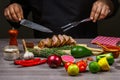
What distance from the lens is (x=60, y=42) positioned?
4.34 ft

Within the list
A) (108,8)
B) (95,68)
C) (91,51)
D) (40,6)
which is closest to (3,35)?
(40,6)

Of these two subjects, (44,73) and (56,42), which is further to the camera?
(56,42)

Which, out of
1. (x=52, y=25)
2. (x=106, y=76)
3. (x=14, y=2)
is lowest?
(x=106, y=76)

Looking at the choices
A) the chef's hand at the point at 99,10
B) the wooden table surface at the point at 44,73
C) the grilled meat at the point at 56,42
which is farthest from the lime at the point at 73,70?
the chef's hand at the point at 99,10

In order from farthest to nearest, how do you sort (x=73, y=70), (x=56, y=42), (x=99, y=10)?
(x=99, y=10) < (x=56, y=42) < (x=73, y=70)

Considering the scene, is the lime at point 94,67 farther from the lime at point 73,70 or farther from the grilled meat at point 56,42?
the grilled meat at point 56,42

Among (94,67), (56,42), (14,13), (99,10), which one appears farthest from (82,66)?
(14,13)

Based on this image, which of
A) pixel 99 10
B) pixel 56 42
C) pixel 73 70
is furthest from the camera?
pixel 99 10

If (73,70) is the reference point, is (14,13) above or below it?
above

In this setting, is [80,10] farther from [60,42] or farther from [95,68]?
[95,68]

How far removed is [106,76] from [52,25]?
2.51ft

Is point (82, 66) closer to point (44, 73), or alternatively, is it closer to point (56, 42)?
point (44, 73)

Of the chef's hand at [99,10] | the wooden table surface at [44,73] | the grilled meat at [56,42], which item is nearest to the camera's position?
the wooden table surface at [44,73]

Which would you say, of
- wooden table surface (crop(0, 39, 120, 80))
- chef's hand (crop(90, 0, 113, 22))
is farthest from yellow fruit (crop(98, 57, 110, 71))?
chef's hand (crop(90, 0, 113, 22))
